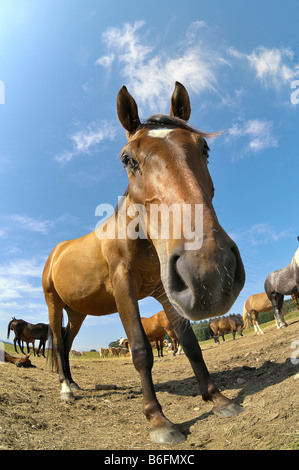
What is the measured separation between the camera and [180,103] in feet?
12.6

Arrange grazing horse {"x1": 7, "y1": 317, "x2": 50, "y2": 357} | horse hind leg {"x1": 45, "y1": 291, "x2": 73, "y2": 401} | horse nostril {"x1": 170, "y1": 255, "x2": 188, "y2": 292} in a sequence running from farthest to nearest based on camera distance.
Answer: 1. grazing horse {"x1": 7, "y1": 317, "x2": 50, "y2": 357}
2. horse hind leg {"x1": 45, "y1": 291, "x2": 73, "y2": 401}
3. horse nostril {"x1": 170, "y1": 255, "x2": 188, "y2": 292}

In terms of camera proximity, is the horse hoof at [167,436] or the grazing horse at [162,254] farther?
the horse hoof at [167,436]

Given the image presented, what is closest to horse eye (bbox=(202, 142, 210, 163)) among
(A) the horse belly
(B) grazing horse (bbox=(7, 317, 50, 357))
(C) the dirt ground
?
(A) the horse belly

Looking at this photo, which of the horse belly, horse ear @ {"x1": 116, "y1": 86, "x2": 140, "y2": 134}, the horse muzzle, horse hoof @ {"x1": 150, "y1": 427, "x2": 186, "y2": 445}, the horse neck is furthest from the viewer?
the horse neck

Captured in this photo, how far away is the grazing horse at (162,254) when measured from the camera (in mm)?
1942

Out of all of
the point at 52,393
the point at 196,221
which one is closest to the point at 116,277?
the point at 196,221

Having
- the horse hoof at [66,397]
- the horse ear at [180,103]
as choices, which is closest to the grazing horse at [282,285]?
the horse ear at [180,103]

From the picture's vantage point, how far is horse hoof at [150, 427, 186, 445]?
2.48 meters

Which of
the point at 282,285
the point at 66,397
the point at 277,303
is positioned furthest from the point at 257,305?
the point at 66,397

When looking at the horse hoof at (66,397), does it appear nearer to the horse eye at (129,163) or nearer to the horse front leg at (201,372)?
the horse front leg at (201,372)

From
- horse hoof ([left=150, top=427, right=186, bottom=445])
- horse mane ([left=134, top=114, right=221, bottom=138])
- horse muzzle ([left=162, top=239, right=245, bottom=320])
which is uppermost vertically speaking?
horse mane ([left=134, top=114, right=221, bottom=138])

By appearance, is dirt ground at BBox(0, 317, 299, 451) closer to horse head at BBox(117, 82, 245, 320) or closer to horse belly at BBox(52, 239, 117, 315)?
horse head at BBox(117, 82, 245, 320)

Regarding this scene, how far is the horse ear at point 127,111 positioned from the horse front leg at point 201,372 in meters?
2.35

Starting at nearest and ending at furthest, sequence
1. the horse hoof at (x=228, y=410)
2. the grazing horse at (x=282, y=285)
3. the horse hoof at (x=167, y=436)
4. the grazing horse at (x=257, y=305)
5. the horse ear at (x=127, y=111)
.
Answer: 1. the horse hoof at (x=167, y=436)
2. the horse hoof at (x=228, y=410)
3. the horse ear at (x=127, y=111)
4. the grazing horse at (x=282, y=285)
5. the grazing horse at (x=257, y=305)
